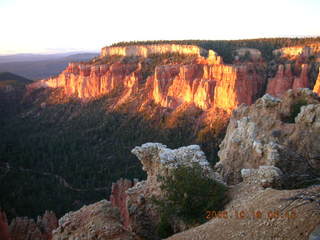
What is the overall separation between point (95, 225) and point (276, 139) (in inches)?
287

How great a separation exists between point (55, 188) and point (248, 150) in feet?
65.0

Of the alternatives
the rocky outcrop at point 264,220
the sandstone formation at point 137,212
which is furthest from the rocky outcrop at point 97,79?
the rocky outcrop at point 264,220

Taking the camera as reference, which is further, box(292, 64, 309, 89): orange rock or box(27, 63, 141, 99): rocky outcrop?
box(27, 63, 141, 99): rocky outcrop

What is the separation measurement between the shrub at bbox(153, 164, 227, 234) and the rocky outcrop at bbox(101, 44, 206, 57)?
46530 millimetres

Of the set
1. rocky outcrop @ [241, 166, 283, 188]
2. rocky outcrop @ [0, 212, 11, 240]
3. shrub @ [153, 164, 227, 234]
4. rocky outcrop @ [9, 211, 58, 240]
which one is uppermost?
rocky outcrop @ [241, 166, 283, 188]

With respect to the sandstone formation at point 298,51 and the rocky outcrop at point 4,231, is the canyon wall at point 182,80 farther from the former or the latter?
the rocky outcrop at point 4,231

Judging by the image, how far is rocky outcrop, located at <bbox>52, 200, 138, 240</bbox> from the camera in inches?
282

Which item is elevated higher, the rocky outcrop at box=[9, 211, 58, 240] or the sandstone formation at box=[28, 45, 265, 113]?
the sandstone formation at box=[28, 45, 265, 113]

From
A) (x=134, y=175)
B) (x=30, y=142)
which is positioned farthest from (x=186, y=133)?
(x=30, y=142)

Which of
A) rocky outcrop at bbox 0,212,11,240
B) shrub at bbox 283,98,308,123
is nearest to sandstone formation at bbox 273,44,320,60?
shrub at bbox 283,98,308,123

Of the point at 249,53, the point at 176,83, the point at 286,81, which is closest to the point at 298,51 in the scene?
the point at 249,53

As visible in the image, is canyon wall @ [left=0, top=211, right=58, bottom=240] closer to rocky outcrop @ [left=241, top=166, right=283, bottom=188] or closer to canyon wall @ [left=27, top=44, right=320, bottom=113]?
rocky outcrop @ [left=241, top=166, right=283, bottom=188]

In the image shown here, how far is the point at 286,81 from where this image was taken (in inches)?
1484

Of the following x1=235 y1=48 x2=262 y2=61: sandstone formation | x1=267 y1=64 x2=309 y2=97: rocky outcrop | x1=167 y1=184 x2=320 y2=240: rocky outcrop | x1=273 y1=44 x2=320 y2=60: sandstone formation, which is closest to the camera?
x1=167 y1=184 x2=320 y2=240: rocky outcrop
